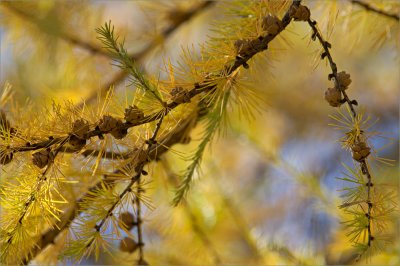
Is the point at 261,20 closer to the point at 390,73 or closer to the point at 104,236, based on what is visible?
the point at 104,236

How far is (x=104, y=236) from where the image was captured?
62cm

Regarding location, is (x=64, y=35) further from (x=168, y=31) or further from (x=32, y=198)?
(x=32, y=198)

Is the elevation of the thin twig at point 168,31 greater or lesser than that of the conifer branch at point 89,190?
greater

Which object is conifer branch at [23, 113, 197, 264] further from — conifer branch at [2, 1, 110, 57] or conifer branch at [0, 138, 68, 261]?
conifer branch at [2, 1, 110, 57]

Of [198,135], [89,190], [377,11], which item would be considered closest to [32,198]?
[89,190]

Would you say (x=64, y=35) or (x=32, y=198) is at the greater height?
(x=64, y=35)

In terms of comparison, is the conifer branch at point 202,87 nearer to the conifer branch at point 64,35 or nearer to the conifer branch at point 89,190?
the conifer branch at point 89,190

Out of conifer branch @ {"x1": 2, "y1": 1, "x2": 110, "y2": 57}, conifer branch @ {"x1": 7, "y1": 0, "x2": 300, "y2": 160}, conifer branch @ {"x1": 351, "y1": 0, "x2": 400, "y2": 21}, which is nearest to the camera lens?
conifer branch @ {"x1": 7, "y1": 0, "x2": 300, "y2": 160}

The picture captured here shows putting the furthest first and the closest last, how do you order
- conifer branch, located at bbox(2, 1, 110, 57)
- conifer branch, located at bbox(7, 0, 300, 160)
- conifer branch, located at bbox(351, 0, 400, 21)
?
conifer branch, located at bbox(2, 1, 110, 57) → conifer branch, located at bbox(351, 0, 400, 21) → conifer branch, located at bbox(7, 0, 300, 160)

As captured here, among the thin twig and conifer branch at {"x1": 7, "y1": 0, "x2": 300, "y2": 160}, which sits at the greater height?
the thin twig

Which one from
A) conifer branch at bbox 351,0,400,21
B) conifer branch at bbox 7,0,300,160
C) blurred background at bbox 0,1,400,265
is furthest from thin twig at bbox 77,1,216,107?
conifer branch at bbox 7,0,300,160

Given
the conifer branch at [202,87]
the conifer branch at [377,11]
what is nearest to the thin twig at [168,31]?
the conifer branch at [377,11]

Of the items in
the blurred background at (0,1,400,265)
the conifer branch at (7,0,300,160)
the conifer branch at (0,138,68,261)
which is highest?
the blurred background at (0,1,400,265)

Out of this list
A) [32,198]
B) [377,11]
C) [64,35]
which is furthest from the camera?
[64,35]
